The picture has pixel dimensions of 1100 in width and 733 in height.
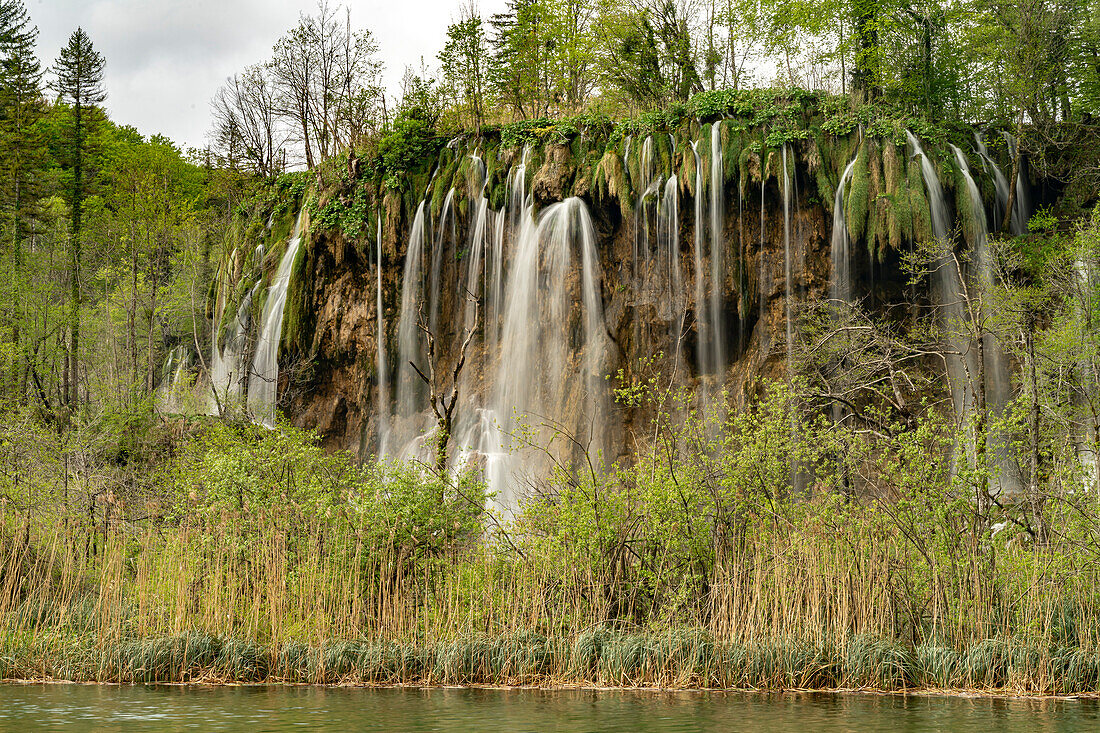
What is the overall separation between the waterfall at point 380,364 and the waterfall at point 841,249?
12414 millimetres

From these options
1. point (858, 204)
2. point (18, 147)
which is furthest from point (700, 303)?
point (18, 147)

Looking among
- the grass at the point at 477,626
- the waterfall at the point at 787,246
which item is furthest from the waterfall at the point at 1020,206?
the grass at the point at 477,626

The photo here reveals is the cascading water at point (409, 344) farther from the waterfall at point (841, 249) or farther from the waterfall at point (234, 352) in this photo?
the waterfall at point (841, 249)

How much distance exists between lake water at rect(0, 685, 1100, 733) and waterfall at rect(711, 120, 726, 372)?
15.7 m

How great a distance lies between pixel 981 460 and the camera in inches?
406

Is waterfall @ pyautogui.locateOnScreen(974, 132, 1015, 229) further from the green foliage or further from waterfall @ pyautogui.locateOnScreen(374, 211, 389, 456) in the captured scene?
waterfall @ pyautogui.locateOnScreen(374, 211, 389, 456)

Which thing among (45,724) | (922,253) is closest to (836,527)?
(45,724)

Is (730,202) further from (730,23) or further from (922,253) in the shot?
(730,23)

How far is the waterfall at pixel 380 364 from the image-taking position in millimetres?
26859

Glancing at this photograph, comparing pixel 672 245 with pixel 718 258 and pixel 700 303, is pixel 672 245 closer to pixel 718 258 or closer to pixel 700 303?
pixel 718 258

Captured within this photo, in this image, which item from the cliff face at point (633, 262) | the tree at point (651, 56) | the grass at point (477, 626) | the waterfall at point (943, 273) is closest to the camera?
the grass at point (477, 626)

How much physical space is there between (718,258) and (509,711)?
17.3 m

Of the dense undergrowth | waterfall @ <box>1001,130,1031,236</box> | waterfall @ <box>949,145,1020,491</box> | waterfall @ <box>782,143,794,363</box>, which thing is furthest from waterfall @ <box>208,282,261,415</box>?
waterfall @ <box>1001,130,1031,236</box>

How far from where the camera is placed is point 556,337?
25.0 meters
